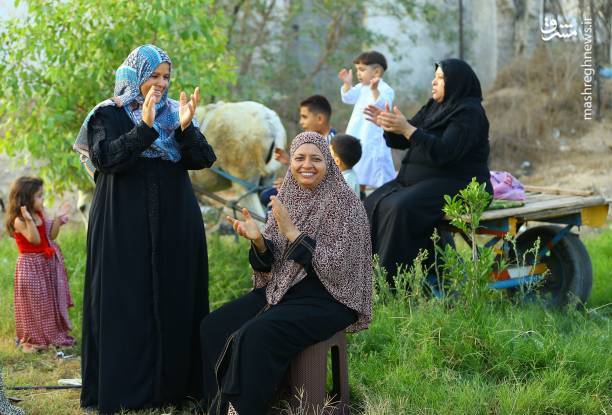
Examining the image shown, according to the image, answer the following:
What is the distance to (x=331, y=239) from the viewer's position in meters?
4.35

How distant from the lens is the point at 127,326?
15.3 feet

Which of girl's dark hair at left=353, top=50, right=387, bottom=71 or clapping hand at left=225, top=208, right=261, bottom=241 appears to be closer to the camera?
clapping hand at left=225, top=208, right=261, bottom=241

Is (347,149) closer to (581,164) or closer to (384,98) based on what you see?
(384,98)

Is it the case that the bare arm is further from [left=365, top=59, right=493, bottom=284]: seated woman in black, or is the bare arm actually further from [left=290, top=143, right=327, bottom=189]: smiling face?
[left=290, top=143, right=327, bottom=189]: smiling face

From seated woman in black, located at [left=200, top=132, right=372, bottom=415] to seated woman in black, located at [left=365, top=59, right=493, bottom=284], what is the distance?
1.65 meters

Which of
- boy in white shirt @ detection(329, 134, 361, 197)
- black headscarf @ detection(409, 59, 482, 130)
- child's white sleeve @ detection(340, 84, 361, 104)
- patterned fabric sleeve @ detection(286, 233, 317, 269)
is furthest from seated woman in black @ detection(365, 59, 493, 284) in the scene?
patterned fabric sleeve @ detection(286, 233, 317, 269)

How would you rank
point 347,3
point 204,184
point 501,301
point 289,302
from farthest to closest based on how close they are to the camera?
point 347,3, point 204,184, point 501,301, point 289,302

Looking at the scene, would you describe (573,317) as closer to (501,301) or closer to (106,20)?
(501,301)

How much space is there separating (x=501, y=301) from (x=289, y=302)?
1.76 metres

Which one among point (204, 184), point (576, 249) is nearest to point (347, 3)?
point (204, 184)

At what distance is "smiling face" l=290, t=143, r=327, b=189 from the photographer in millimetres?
4398

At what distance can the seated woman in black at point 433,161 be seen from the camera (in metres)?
6.08

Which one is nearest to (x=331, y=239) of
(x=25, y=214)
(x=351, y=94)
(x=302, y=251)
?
(x=302, y=251)

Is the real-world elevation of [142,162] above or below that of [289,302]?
above
